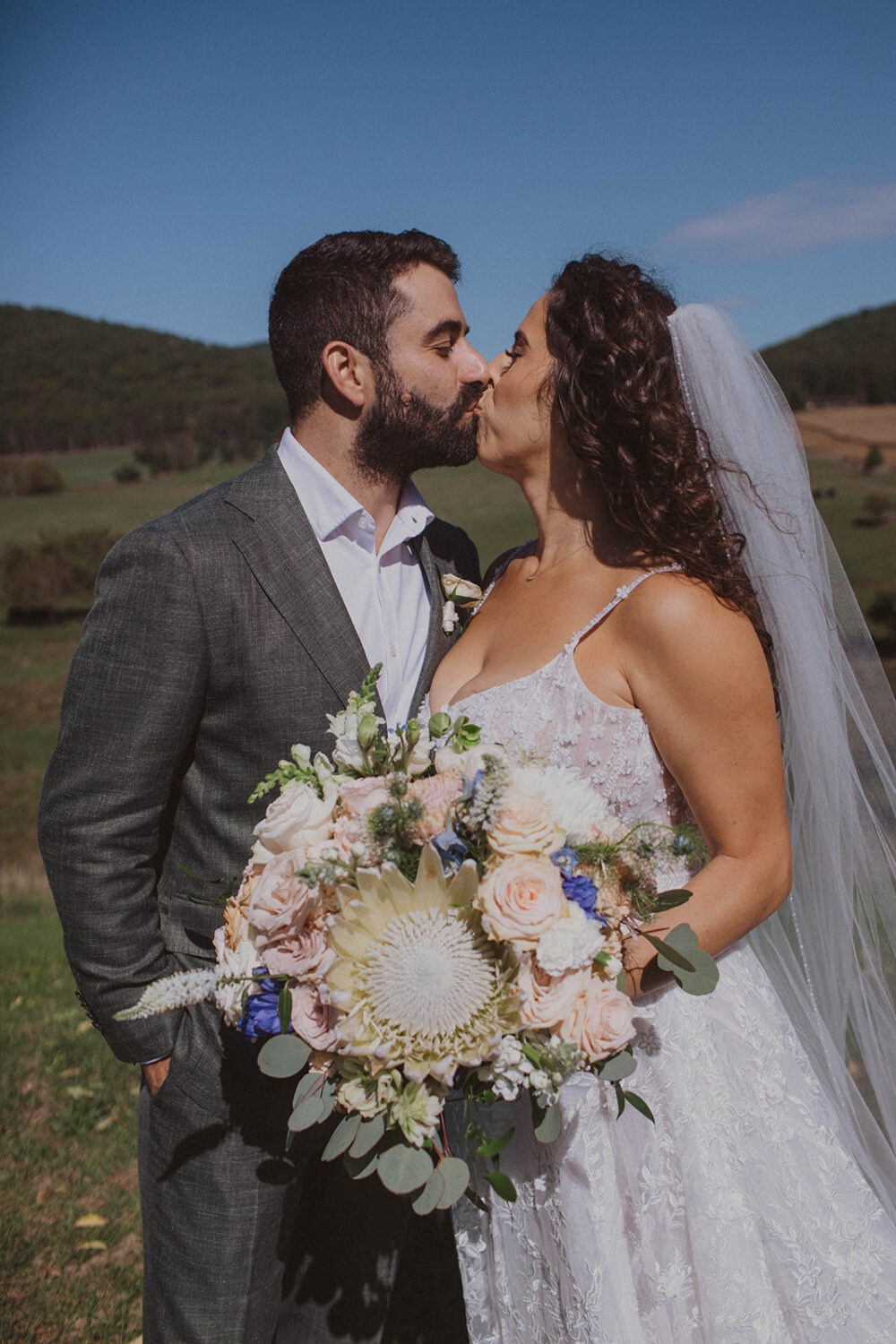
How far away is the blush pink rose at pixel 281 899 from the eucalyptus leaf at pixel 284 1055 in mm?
202

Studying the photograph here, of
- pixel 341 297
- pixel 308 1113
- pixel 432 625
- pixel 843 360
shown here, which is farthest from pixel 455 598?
pixel 843 360

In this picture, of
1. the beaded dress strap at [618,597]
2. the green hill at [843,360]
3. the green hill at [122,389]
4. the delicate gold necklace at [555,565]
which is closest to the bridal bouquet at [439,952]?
the beaded dress strap at [618,597]

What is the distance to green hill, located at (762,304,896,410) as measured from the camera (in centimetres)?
1173

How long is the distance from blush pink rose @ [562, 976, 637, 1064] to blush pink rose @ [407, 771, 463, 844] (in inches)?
15.7

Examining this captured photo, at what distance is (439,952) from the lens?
1741 mm

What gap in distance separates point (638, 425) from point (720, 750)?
34.8 inches

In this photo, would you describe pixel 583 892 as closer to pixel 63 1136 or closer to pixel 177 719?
pixel 177 719

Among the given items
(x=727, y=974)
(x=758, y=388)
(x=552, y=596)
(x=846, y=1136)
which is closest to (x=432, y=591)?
(x=552, y=596)

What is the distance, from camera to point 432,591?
314 centimetres

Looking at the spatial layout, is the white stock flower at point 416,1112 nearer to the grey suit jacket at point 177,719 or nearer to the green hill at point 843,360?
the grey suit jacket at point 177,719

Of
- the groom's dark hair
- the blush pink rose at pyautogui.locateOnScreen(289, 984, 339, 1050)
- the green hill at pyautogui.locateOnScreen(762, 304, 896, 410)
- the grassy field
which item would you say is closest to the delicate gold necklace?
the groom's dark hair

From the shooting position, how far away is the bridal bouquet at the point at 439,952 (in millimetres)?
1728

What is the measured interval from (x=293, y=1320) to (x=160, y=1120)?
104 centimetres

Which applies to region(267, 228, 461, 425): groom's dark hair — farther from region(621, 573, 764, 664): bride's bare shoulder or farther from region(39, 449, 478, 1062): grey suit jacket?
region(621, 573, 764, 664): bride's bare shoulder
